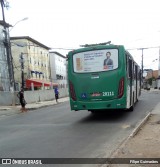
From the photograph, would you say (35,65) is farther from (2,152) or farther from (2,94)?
(2,152)

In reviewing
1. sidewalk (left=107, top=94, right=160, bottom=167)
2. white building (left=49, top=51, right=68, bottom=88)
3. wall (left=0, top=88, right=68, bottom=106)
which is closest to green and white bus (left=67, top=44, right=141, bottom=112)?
sidewalk (left=107, top=94, right=160, bottom=167)

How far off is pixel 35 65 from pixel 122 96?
185 ft

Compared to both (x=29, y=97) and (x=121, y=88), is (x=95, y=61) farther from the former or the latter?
(x=29, y=97)

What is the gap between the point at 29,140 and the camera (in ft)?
34.6

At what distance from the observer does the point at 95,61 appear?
1459cm

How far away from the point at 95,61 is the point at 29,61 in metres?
51.7

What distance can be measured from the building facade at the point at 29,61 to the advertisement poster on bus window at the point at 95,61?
4252 centimetres

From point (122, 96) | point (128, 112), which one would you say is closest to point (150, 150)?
Answer: point (122, 96)

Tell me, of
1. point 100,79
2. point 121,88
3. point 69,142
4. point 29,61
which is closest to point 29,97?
point 100,79

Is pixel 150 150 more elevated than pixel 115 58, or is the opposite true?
pixel 115 58

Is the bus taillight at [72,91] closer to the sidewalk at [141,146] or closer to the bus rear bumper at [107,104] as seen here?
the bus rear bumper at [107,104]

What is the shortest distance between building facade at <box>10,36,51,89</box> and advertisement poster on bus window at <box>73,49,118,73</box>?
42.5 meters

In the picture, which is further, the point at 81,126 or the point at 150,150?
the point at 81,126

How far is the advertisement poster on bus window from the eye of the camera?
14.4 m
